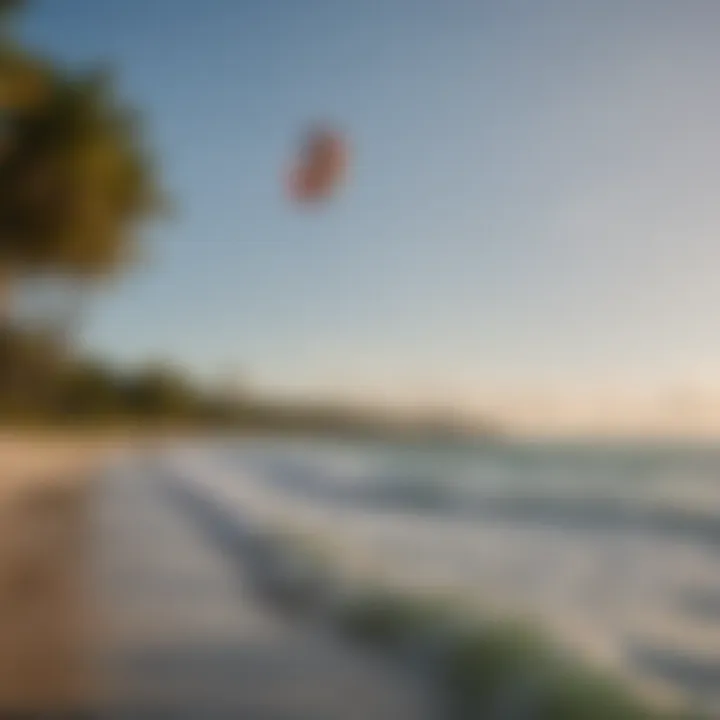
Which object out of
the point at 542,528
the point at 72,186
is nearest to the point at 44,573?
the point at 72,186

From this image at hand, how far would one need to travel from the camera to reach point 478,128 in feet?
3.76

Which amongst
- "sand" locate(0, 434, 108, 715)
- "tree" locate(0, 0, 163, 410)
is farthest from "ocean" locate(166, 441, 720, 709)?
"tree" locate(0, 0, 163, 410)

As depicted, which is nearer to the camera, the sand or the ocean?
the sand

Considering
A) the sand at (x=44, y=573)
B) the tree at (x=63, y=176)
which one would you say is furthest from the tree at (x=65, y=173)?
the sand at (x=44, y=573)

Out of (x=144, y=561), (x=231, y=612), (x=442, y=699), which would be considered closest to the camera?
(x=442, y=699)

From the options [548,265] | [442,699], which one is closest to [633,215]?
[548,265]

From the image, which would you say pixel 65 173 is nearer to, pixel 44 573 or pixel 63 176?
pixel 63 176

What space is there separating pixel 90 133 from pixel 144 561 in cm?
67

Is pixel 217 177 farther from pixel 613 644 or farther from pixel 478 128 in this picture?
pixel 613 644

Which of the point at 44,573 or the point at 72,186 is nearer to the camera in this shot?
the point at 72,186

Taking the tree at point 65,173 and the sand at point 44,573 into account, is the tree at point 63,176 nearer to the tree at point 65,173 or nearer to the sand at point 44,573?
the tree at point 65,173

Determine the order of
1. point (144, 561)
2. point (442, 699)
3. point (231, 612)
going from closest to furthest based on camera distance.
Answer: point (442, 699) < point (231, 612) < point (144, 561)

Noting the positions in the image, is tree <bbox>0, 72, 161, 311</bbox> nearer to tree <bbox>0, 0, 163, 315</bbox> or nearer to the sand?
tree <bbox>0, 0, 163, 315</bbox>

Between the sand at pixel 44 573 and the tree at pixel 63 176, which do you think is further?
the tree at pixel 63 176
